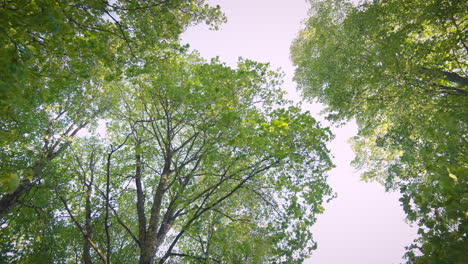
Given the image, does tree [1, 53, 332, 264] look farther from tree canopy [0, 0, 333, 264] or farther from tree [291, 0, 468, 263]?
tree [291, 0, 468, 263]

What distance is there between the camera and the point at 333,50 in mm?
11211

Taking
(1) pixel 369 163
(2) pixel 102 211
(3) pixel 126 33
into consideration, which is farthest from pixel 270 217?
(1) pixel 369 163

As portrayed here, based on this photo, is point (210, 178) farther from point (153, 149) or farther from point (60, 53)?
point (60, 53)

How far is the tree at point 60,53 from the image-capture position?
8.61 feet

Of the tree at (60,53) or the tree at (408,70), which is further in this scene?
the tree at (408,70)

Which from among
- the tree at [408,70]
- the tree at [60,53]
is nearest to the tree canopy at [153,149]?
the tree at [60,53]

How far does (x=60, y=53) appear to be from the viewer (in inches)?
171

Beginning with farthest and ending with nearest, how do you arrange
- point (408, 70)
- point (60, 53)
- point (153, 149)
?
1. point (153, 149)
2. point (408, 70)
3. point (60, 53)

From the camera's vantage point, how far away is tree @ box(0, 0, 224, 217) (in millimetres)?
2623

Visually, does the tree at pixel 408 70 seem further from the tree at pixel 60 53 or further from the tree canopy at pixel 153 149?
the tree at pixel 60 53

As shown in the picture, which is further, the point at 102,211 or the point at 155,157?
the point at 155,157

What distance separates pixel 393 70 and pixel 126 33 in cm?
839

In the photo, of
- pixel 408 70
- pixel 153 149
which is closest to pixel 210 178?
pixel 153 149

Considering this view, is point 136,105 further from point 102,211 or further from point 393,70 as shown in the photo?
point 393,70
